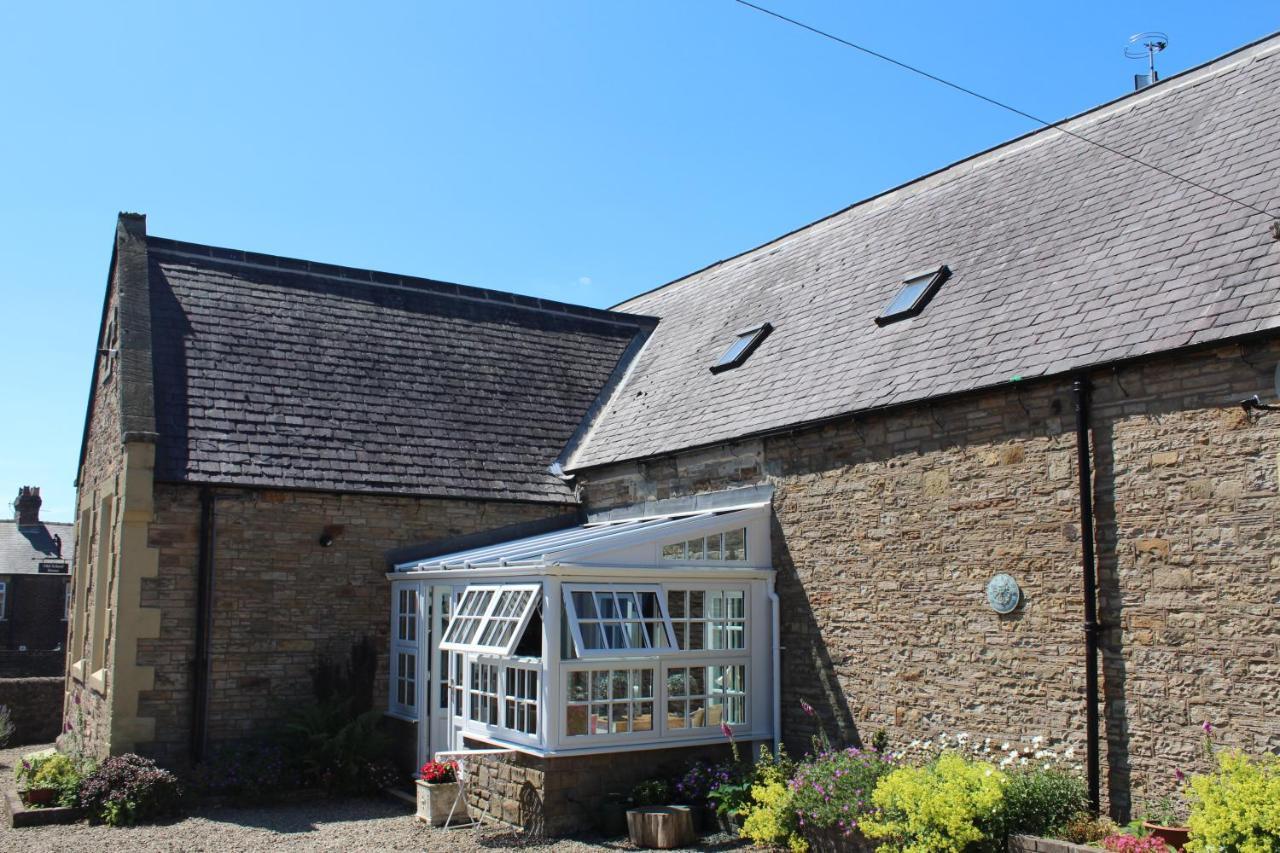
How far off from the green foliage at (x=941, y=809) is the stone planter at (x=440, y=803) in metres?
4.69

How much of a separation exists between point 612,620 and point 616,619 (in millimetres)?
56

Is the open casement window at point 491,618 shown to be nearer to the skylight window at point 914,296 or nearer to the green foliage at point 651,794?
the green foliage at point 651,794

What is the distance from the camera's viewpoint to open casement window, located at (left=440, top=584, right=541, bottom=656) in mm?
11156

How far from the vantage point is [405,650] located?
14180 millimetres

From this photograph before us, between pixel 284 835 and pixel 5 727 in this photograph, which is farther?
pixel 5 727

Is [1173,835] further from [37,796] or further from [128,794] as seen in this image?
[37,796]

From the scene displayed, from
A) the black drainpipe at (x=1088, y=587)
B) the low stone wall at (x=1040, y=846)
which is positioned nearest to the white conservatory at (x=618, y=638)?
the black drainpipe at (x=1088, y=587)

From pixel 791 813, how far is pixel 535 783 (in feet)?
8.49

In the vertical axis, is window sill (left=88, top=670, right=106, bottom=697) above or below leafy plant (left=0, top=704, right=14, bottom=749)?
above

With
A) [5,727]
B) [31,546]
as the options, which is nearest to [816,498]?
[5,727]

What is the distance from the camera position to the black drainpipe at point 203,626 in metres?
13.0

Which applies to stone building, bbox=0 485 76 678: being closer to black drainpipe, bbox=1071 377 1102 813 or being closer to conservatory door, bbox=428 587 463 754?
conservatory door, bbox=428 587 463 754

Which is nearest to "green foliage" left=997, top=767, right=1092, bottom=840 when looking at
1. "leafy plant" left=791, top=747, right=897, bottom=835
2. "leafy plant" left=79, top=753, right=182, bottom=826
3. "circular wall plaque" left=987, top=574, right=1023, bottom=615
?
"leafy plant" left=791, top=747, right=897, bottom=835

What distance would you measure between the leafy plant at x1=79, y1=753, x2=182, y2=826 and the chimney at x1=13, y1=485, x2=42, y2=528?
32655 millimetres
